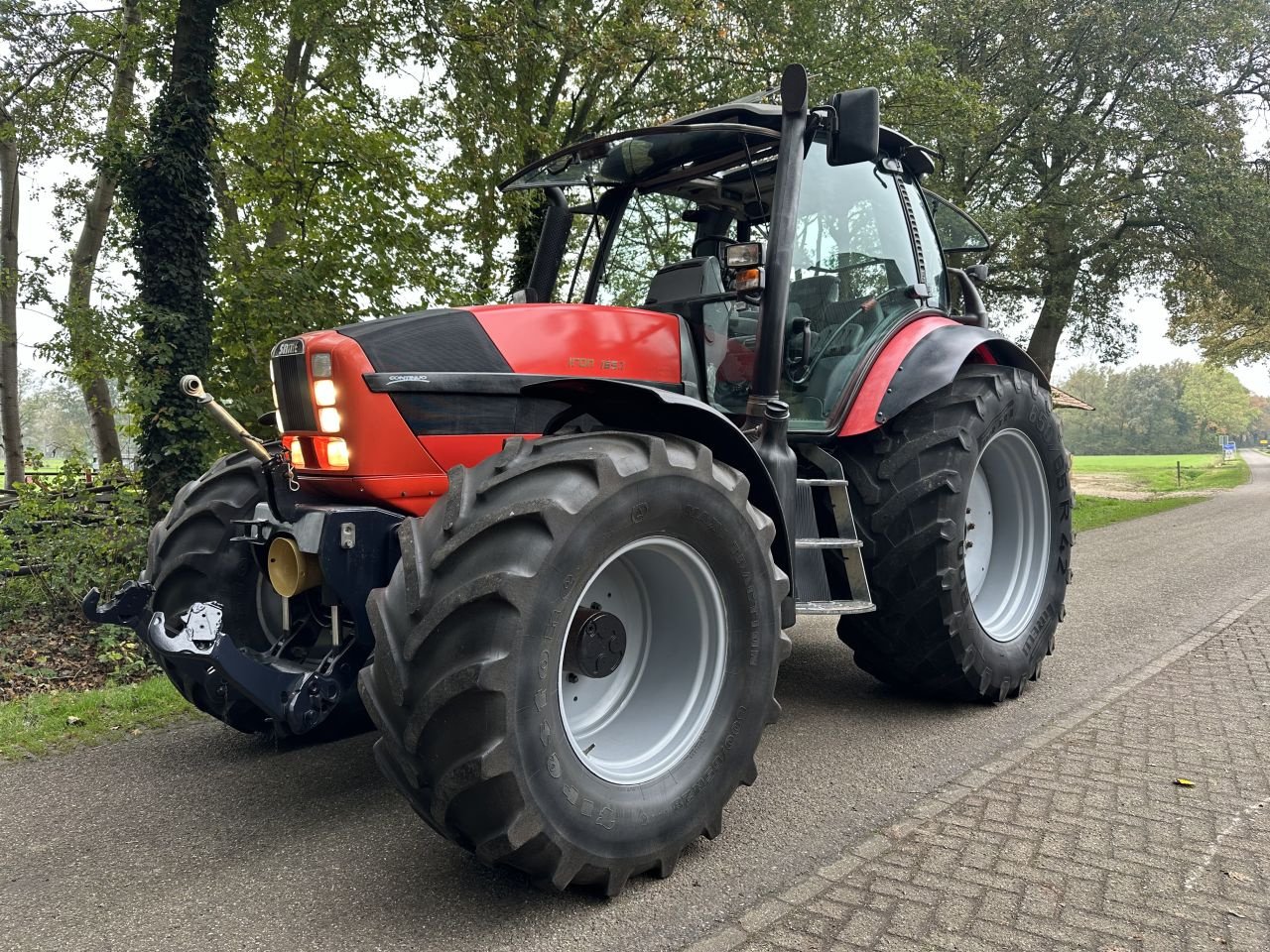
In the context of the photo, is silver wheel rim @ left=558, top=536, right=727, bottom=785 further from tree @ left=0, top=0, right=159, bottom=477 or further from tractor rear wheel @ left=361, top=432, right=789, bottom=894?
tree @ left=0, top=0, right=159, bottom=477

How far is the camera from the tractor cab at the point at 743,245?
3961mm

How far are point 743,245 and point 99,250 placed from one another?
15046mm

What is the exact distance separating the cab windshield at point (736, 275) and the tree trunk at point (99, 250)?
559 cm

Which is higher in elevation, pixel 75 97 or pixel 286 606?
pixel 75 97

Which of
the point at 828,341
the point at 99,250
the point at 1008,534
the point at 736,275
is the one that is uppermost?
the point at 99,250

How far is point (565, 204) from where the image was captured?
14.9 ft

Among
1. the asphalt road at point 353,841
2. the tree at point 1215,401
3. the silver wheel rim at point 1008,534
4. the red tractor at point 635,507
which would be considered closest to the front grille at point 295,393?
the red tractor at point 635,507

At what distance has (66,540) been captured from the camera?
26.2ft

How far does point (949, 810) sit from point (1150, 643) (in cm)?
321

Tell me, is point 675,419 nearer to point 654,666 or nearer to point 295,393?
point 654,666

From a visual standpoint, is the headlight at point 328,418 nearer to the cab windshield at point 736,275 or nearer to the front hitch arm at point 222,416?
the front hitch arm at point 222,416

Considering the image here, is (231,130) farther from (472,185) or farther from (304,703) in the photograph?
(304,703)

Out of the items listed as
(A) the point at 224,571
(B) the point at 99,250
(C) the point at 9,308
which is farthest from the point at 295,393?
(C) the point at 9,308

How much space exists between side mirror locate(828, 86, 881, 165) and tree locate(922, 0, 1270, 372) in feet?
40.2
